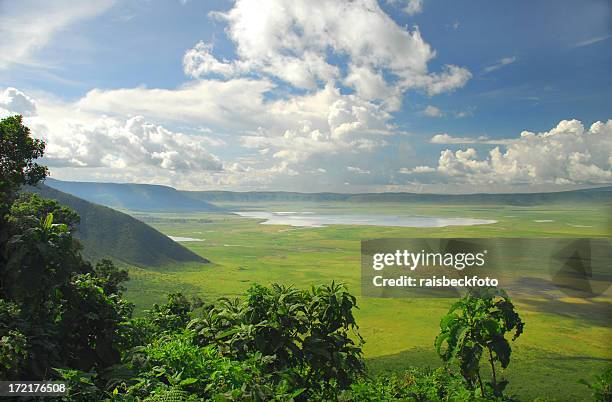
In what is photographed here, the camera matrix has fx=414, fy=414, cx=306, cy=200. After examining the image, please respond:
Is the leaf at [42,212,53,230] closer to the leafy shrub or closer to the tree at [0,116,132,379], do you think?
the tree at [0,116,132,379]

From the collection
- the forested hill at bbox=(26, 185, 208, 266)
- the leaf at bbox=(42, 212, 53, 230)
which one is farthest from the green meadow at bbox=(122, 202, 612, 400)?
the forested hill at bbox=(26, 185, 208, 266)

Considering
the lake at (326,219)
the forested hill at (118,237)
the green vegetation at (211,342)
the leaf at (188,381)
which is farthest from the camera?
the lake at (326,219)

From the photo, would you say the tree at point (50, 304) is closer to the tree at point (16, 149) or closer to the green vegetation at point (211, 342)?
the green vegetation at point (211, 342)

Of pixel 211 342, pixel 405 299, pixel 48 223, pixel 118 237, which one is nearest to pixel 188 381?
pixel 211 342

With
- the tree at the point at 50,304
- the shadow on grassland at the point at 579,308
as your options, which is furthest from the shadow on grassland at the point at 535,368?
the tree at the point at 50,304

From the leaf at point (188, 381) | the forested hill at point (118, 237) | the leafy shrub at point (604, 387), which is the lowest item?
the forested hill at point (118, 237)

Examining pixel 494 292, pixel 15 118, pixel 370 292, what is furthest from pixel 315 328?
pixel 370 292
